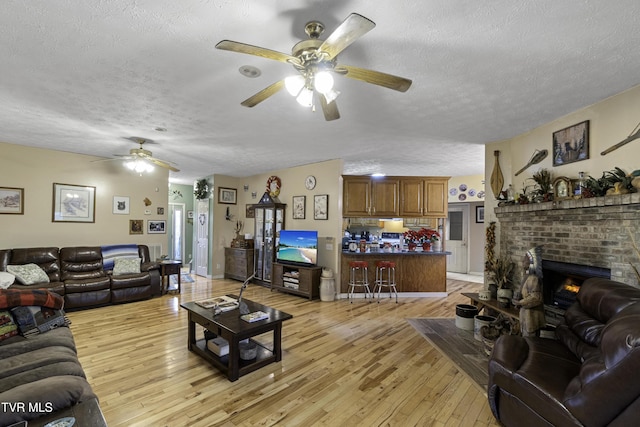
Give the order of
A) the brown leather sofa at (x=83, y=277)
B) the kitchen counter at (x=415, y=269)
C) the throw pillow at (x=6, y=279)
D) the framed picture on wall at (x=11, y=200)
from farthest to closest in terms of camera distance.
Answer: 1. the kitchen counter at (x=415, y=269)
2. the framed picture on wall at (x=11, y=200)
3. the brown leather sofa at (x=83, y=277)
4. the throw pillow at (x=6, y=279)

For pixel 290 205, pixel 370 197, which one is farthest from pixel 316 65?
pixel 290 205

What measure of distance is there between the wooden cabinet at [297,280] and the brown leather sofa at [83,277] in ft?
7.16

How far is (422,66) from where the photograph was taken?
2164mm

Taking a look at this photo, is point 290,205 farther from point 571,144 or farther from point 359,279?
point 571,144

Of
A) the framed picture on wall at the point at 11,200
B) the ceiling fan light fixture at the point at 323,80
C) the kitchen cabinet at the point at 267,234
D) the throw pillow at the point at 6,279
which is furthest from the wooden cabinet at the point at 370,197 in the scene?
the framed picture on wall at the point at 11,200

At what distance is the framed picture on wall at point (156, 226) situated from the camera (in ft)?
20.0

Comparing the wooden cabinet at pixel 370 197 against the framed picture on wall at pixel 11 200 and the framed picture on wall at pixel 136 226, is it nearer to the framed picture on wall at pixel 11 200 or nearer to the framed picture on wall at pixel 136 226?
the framed picture on wall at pixel 136 226

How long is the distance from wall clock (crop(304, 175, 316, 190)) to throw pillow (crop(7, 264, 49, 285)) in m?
4.46

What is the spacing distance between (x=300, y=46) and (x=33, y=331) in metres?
2.95

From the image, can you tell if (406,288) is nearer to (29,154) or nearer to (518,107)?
(518,107)

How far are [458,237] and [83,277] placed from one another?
27.5 ft

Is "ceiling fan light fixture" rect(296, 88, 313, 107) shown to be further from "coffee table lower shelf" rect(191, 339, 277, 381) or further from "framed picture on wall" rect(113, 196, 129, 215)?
"framed picture on wall" rect(113, 196, 129, 215)

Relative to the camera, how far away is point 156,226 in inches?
243

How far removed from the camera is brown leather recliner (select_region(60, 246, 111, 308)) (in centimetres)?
439
